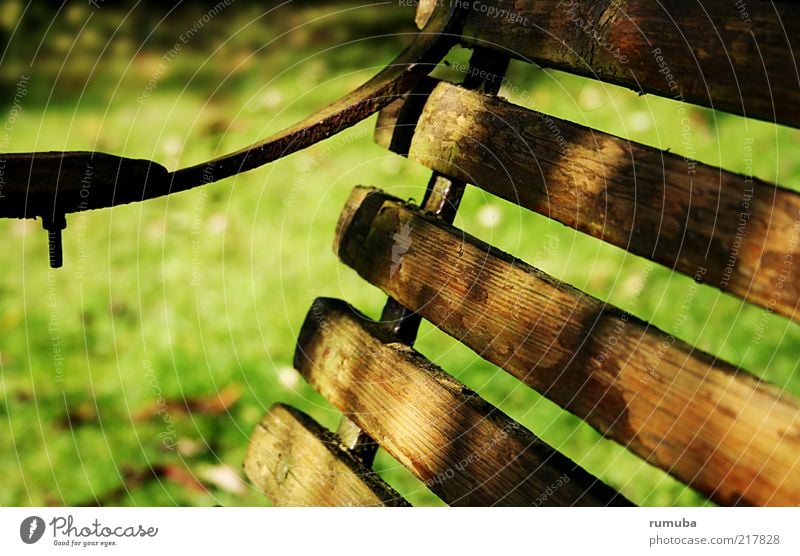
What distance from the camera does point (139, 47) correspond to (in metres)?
3.77

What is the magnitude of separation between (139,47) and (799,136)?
2.65 metres

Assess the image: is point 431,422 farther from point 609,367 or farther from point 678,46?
point 678,46

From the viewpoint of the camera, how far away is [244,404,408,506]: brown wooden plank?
4.10ft

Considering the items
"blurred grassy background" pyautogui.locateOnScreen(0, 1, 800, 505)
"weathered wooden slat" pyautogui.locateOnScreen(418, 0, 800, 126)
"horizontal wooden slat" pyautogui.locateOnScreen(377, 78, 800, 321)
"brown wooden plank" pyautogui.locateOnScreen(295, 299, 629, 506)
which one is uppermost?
Result: "weathered wooden slat" pyautogui.locateOnScreen(418, 0, 800, 126)

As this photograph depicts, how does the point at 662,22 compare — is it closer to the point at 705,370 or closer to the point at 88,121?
the point at 705,370

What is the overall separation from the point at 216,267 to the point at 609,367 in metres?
2.05

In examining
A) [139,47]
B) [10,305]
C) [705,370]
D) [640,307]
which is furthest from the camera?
[139,47]

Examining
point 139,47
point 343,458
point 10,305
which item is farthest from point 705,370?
point 139,47
